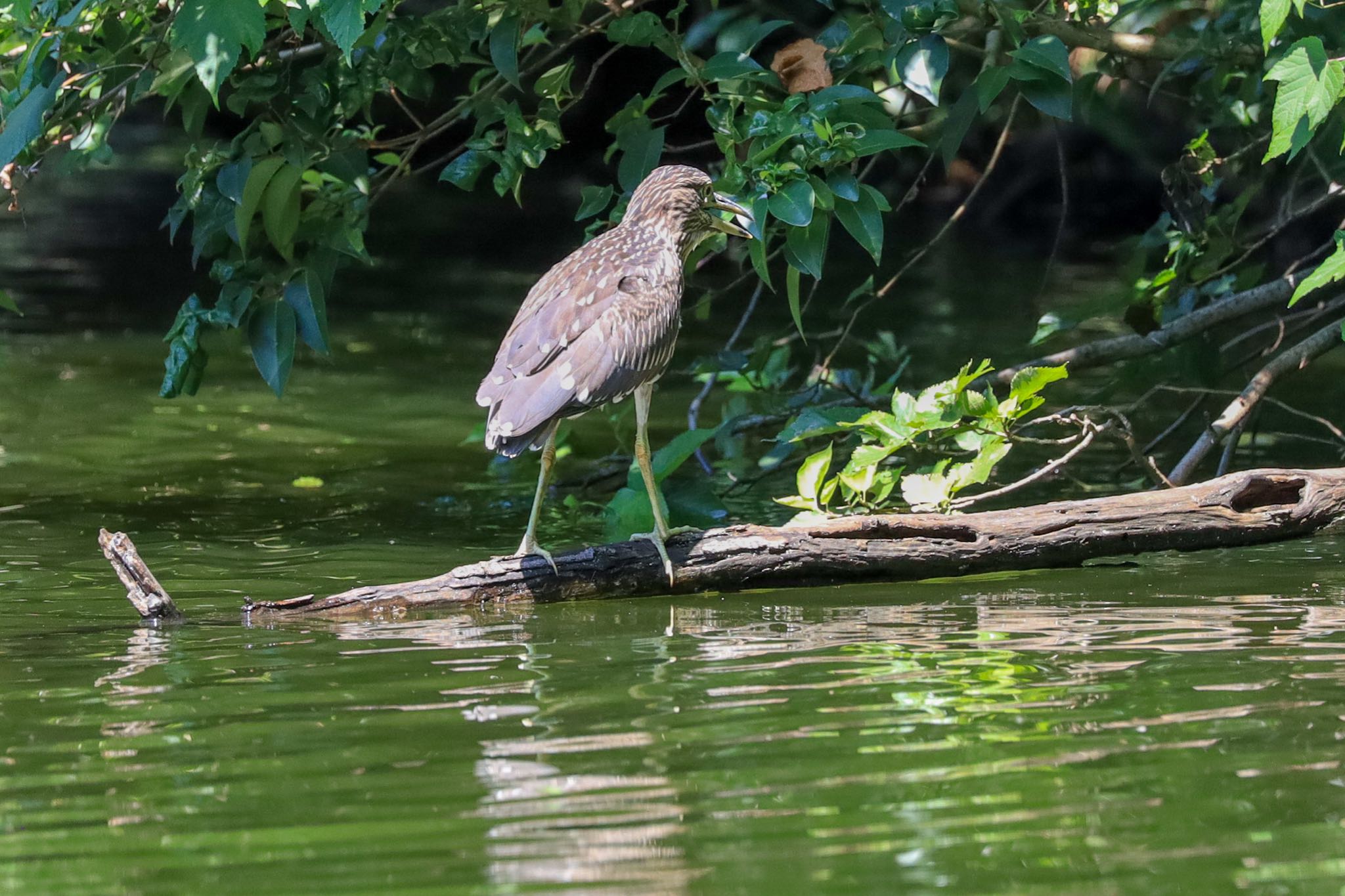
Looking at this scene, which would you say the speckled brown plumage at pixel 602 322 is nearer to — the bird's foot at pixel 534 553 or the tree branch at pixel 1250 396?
the bird's foot at pixel 534 553

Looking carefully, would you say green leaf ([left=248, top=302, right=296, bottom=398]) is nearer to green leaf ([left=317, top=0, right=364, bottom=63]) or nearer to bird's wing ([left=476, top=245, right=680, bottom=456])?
bird's wing ([left=476, top=245, right=680, bottom=456])

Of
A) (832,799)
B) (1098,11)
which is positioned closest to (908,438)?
(1098,11)

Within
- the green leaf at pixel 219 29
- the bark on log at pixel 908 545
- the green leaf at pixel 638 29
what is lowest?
the bark on log at pixel 908 545

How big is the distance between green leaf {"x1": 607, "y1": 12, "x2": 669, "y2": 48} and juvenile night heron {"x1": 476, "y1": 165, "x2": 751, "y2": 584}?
0.44 metres

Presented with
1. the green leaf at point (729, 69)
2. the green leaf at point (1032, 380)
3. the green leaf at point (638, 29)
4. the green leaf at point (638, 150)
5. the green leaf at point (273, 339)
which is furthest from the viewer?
the green leaf at point (638, 150)

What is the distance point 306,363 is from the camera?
38.4 ft

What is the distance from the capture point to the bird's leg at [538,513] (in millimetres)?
5156

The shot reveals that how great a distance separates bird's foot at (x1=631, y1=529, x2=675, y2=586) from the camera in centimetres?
511

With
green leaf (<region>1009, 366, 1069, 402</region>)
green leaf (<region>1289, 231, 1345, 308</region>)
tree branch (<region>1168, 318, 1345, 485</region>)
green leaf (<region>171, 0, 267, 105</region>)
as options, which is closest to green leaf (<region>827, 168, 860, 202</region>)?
green leaf (<region>1009, 366, 1069, 402</region>)

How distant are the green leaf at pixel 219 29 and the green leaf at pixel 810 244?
174 cm

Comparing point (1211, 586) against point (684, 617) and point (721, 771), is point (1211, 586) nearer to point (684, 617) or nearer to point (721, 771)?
point (684, 617)

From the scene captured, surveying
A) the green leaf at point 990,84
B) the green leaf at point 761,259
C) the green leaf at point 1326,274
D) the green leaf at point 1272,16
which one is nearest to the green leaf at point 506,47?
the green leaf at point 761,259

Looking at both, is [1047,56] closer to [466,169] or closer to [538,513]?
[466,169]

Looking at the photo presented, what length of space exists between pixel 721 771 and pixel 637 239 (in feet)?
8.67
